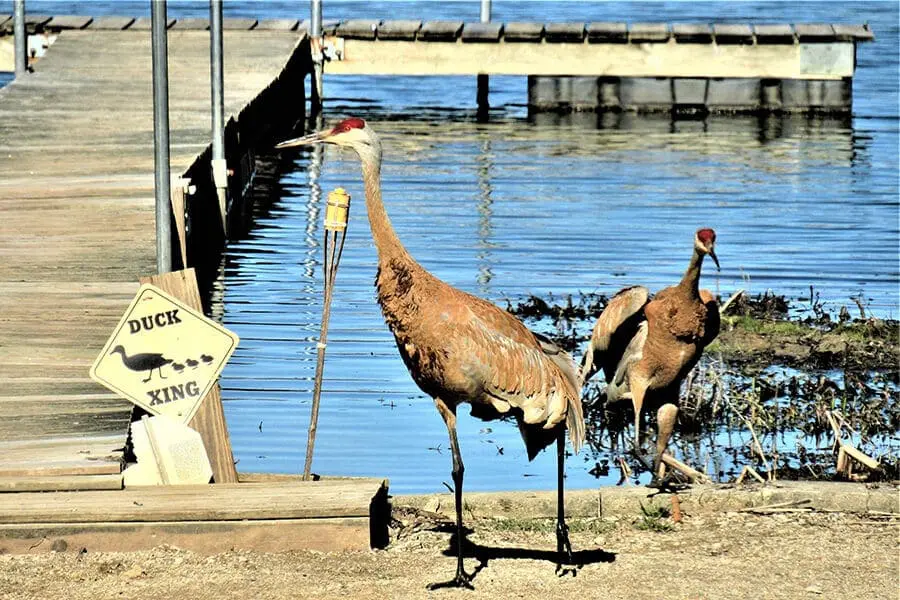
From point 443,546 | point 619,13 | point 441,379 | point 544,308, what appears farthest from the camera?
point 619,13

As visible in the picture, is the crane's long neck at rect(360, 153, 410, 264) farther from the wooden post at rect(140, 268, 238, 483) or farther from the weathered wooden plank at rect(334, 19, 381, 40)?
the weathered wooden plank at rect(334, 19, 381, 40)

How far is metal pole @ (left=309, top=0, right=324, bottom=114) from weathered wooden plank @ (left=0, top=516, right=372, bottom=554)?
74.2ft

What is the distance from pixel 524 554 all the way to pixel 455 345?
4.03 ft

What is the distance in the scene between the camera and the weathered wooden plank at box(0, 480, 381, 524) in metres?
7.49

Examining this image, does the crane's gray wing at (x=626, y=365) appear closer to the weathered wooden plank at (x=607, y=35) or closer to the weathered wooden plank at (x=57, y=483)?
the weathered wooden plank at (x=57, y=483)

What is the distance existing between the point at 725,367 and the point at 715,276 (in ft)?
13.8

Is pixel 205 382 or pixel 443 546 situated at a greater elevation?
pixel 205 382

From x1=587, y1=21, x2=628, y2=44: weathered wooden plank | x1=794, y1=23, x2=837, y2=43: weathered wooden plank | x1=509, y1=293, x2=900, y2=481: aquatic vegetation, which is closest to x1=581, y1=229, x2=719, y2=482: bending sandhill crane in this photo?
x1=509, y1=293, x2=900, y2=481: aquatic vegetation

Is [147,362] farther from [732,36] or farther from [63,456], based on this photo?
[732,36]

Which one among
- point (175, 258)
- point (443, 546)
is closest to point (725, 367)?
point (175, 258)

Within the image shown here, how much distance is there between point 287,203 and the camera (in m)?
21.2

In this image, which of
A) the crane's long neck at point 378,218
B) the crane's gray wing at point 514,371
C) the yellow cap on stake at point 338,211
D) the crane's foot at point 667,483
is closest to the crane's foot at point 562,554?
the crane's gray wing at point 514,371

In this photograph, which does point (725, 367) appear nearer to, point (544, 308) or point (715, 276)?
point (544, 308)

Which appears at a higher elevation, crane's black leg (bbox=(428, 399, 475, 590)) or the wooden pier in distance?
the wooden pier in distance
